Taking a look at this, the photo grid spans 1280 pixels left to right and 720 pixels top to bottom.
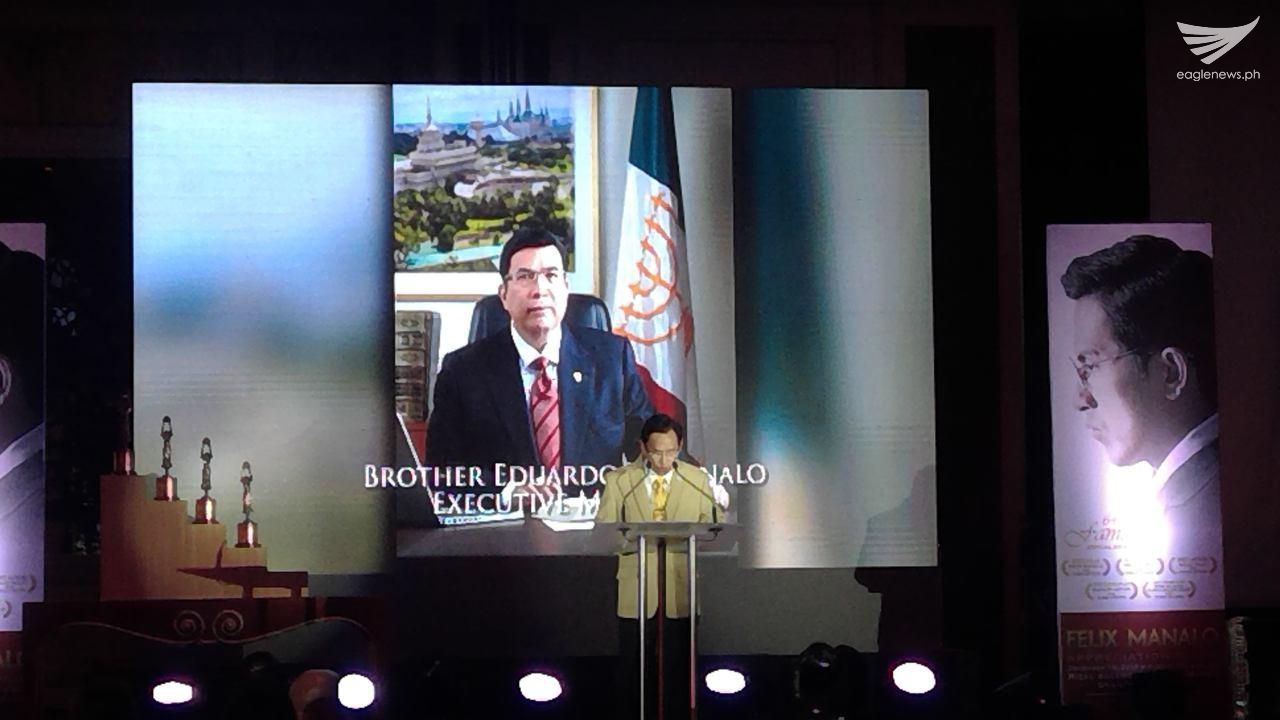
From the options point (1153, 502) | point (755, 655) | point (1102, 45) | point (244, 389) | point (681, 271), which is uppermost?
point (1102, 45)

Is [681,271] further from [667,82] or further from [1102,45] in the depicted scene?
[1102,45]

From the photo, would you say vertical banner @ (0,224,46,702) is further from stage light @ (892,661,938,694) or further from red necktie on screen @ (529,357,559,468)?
stage light @ (892,661,938,694)

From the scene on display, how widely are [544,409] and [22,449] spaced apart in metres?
2.35

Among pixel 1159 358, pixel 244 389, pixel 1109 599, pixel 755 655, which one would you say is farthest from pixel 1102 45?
pixel 244 389

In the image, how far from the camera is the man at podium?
6.21 metres

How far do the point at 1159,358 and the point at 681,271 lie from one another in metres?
2.21

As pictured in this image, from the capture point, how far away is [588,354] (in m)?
7.11

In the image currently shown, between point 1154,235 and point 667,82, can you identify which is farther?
point 667,82

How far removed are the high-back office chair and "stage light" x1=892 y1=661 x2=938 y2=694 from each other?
2201 mm

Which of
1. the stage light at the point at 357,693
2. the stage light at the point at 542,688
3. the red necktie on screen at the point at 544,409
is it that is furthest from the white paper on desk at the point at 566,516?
the stage light at the point at 357,693

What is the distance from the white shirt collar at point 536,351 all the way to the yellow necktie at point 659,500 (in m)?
1.04

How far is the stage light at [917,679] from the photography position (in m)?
5.69

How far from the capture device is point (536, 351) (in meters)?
7.12

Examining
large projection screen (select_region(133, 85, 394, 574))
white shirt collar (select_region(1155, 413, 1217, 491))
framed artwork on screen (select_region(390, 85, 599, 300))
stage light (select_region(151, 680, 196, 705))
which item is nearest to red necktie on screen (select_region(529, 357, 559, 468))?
framed artwork on screen (select_region(390, 85, 599, 300))
